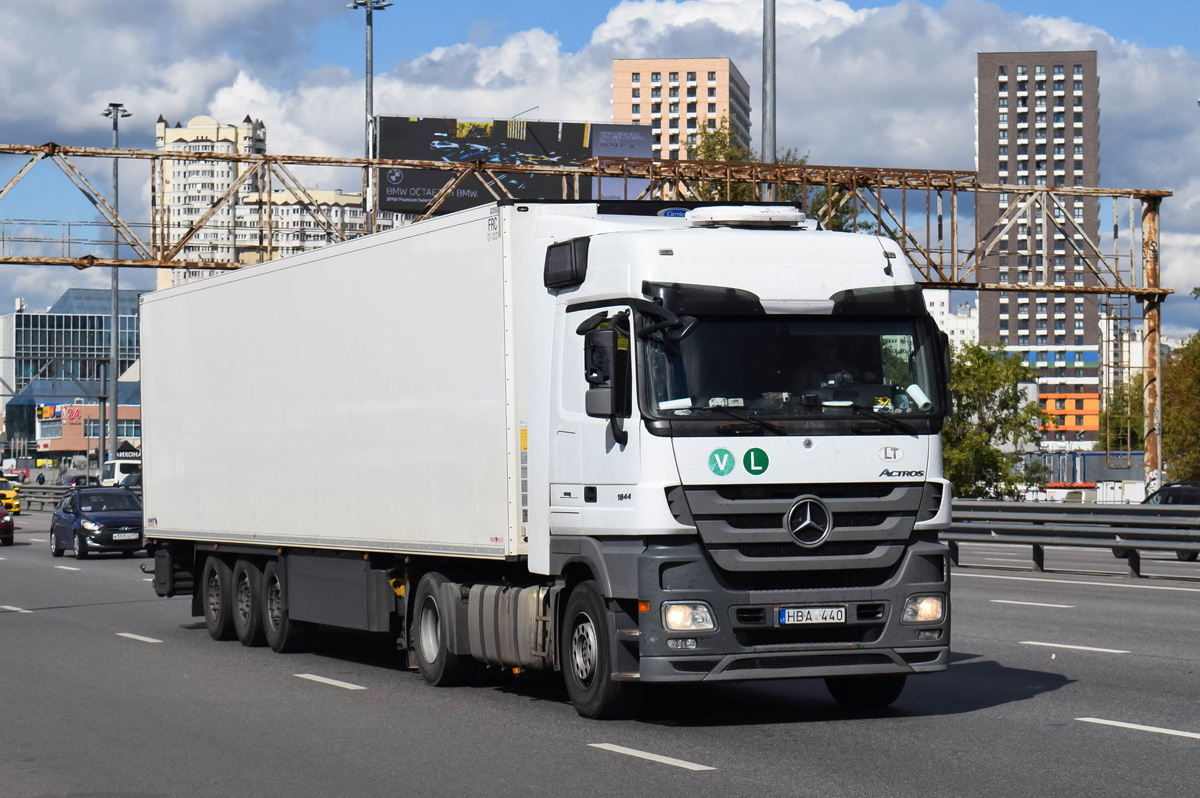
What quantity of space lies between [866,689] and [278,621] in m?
6.30

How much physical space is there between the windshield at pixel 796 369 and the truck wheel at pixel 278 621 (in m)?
6.27

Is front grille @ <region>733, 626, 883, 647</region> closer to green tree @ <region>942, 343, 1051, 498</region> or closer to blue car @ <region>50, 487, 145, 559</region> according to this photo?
blue car @ <region>50, 487, 145, 559</region>

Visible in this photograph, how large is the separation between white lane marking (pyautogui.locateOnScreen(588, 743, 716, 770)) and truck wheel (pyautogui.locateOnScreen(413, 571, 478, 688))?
2798mm

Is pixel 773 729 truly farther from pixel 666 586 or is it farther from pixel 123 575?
pixel 123 575

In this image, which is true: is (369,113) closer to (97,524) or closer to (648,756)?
(97,524)

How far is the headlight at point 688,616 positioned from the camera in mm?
9742

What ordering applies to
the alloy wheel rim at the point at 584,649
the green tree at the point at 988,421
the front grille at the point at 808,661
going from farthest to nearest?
1. the green tree at the point at 988,421
2. the alloy wheel rim at the point at 584,649
3. the front grille at the point at 808,661

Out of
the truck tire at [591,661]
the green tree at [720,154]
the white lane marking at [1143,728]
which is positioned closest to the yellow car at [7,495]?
the green tree at [720,154]

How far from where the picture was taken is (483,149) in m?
64.1

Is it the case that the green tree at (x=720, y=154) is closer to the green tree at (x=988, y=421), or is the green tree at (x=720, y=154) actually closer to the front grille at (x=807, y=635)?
the front grille at (x=807, y=635)

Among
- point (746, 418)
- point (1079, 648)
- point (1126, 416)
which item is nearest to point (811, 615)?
point (746, 418)

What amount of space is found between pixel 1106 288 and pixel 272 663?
28247 mm

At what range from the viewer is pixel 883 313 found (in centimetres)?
1047

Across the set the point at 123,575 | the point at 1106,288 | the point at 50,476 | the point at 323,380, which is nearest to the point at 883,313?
the point at 323,380
